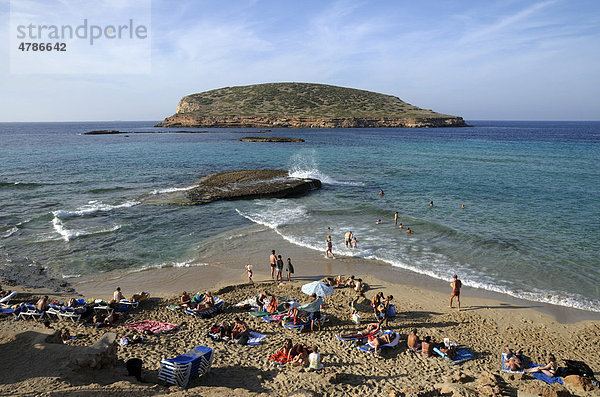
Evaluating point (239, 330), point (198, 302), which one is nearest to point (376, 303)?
point (239, 330)

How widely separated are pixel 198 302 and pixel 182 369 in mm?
5043

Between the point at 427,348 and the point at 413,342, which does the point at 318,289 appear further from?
the point at 427,348

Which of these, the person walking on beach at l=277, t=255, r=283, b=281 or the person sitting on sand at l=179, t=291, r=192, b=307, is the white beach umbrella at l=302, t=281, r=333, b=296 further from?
the person sitting on sand at l=179, t=291, r=192, b=307

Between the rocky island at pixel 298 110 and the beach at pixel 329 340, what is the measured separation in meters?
119

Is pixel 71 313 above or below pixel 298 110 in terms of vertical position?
below

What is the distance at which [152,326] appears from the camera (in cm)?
1198

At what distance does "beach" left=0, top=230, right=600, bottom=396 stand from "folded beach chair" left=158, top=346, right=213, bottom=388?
0.85 ft

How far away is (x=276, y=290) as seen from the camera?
49.9 ft

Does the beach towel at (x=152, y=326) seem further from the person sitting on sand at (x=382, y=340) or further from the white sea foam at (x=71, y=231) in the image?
the white sea foam at (x=71, y=231)

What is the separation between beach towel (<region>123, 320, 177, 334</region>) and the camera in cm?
1177

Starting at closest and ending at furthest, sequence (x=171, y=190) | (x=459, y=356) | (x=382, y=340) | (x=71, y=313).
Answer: (x=459, y=356), (x=382, y=340), (x=71, y=313), (x=171, y=190)

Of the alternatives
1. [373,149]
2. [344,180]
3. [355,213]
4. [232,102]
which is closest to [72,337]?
[355,213]

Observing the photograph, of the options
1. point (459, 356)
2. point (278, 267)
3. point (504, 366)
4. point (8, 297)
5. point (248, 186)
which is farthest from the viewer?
point (248, 186)

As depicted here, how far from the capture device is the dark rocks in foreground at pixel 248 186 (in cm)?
3005
